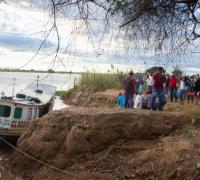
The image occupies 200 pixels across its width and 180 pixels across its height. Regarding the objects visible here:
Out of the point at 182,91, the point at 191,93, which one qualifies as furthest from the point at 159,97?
the point at 191,93

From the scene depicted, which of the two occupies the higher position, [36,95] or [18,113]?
[36,95]

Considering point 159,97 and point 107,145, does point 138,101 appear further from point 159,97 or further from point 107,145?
point 107,145

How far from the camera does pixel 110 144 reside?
1591 centimetres

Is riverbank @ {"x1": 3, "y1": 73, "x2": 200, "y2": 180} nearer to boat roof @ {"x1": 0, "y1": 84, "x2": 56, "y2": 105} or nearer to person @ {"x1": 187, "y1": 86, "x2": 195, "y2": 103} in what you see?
boat roof @ {"x1": 0, "y1": 84, "x2": 56, "y2": 105}

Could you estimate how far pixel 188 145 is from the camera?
44.5 ft

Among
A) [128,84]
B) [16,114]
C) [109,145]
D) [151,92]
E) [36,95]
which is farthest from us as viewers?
[36,95]

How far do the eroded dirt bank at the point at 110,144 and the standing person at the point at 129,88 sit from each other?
6.79ft

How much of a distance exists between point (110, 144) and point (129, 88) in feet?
11.7

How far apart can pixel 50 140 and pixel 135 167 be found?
13.3 ft

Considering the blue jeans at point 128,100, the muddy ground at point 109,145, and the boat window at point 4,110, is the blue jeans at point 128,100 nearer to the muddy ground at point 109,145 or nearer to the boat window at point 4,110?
the muddy ground at point 109,145

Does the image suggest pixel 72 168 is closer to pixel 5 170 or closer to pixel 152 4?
pixel 5 170

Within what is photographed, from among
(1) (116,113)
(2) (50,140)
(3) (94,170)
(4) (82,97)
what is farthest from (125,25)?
(4) (82,97)

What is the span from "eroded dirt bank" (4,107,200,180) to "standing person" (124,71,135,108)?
2068 millimetres

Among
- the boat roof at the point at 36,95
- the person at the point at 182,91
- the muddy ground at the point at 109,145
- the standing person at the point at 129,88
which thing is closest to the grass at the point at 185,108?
the muddy ground at the point at 109,145
